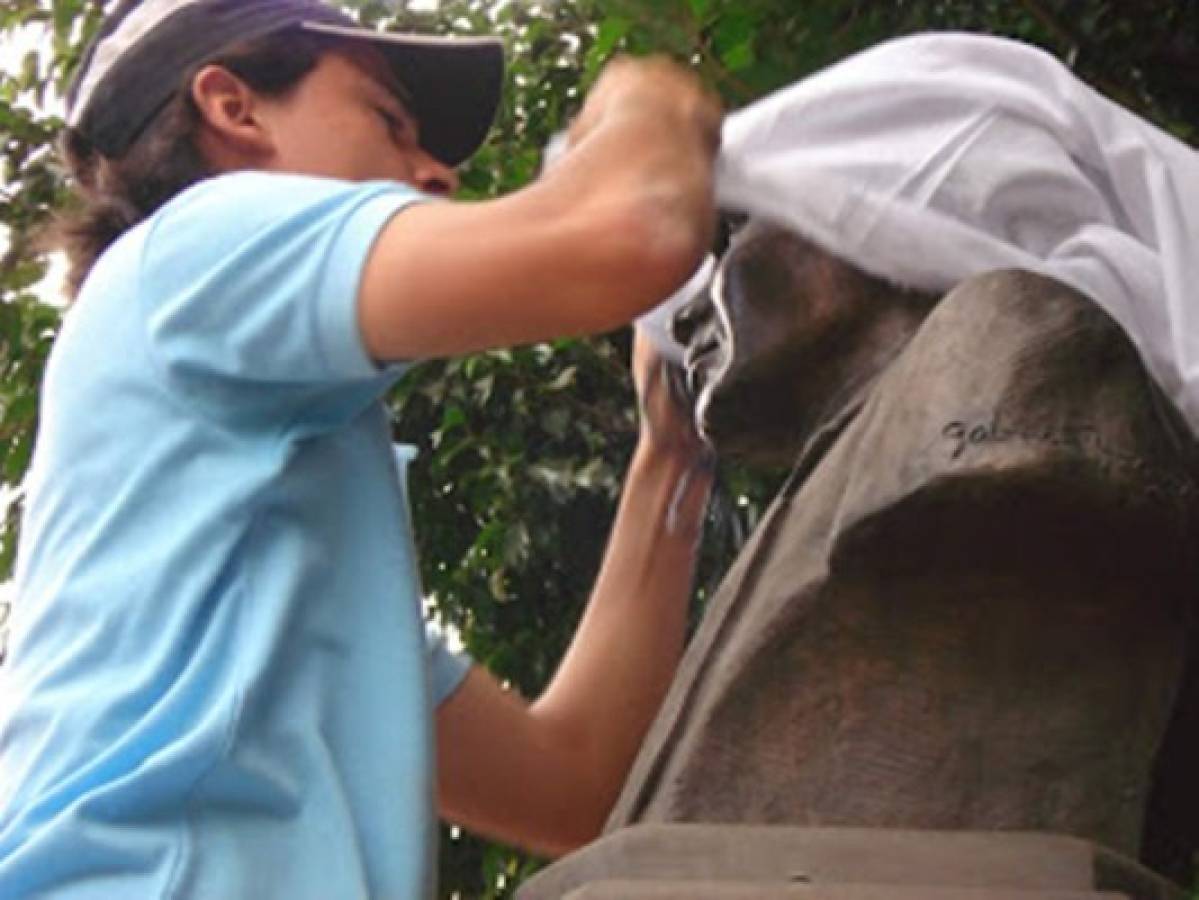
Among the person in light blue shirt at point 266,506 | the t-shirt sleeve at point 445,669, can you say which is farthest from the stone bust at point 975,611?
the t-shirt sleeve at point 445,669

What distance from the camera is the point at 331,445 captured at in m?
2.55

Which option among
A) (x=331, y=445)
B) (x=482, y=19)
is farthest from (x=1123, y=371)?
(x=482, y=19)

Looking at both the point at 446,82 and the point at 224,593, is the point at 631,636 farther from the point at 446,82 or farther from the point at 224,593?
the point at 224,593

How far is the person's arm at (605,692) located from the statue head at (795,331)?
0.26 meters

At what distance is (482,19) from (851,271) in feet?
8.94

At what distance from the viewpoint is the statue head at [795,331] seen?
274cm

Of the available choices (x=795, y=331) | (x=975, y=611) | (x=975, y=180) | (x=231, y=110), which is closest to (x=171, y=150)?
(x=231, y=110)

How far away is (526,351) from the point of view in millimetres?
4918

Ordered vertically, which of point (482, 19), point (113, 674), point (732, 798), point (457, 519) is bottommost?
point (457, 519)

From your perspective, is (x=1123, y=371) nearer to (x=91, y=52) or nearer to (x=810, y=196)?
(x=810, y=196)

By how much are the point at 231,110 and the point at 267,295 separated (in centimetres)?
53

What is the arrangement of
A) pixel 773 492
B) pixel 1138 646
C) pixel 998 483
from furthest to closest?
pixel 773 492, pixel 1138 646, pixel 998 483

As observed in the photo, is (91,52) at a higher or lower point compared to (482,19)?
higher

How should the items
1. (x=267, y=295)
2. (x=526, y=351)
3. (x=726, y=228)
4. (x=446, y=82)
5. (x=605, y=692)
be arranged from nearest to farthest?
(x=267, y=295), (x=726, y=228), (x=446, y=82), (x=605, y=692), (x=526, y=351)
